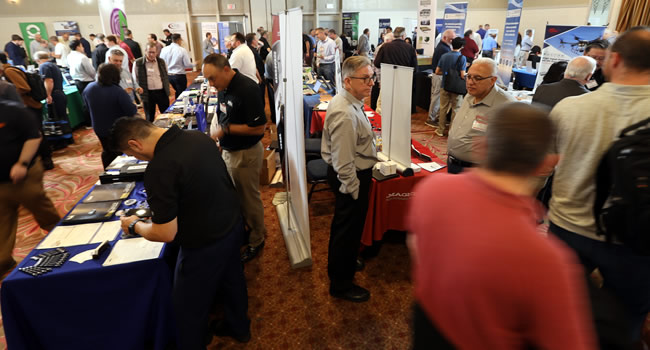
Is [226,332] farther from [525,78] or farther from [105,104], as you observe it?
[525,78]

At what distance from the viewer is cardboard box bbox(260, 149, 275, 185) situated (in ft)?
13.4

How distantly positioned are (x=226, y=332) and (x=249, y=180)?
1092 mm

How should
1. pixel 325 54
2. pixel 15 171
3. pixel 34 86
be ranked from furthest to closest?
pixel 325 54 → pixel 34 86 → pixel 15 171

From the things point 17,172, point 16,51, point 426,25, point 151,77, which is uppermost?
point 426,25

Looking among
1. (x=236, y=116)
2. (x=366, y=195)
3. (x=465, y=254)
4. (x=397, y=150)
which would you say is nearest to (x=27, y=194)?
(x=236, y=116)

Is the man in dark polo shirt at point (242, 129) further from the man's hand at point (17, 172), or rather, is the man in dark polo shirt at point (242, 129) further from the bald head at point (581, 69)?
the bald head at point (581, 69)

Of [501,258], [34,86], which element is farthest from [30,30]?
[501,258]

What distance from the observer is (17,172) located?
7.79 feet

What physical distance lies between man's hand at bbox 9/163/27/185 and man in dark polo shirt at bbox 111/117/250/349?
1337mm

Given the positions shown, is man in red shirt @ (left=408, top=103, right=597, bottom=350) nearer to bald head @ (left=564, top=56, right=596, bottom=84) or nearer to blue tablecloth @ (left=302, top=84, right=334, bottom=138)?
bald head @ (left=564, top=56, right=596, bottom=84)

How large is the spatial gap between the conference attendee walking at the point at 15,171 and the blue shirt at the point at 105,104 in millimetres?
666

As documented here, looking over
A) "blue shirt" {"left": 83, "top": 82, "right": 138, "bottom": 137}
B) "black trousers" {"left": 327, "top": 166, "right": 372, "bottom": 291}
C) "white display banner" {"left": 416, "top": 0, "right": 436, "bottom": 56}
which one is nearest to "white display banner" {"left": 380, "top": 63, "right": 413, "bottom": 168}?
"black trousers" {"left": 327, "top": 166, "right": 372, "bottom": 291}

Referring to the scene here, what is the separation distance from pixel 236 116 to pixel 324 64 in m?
6.48

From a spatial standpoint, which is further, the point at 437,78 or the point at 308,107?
the point at 437,78
